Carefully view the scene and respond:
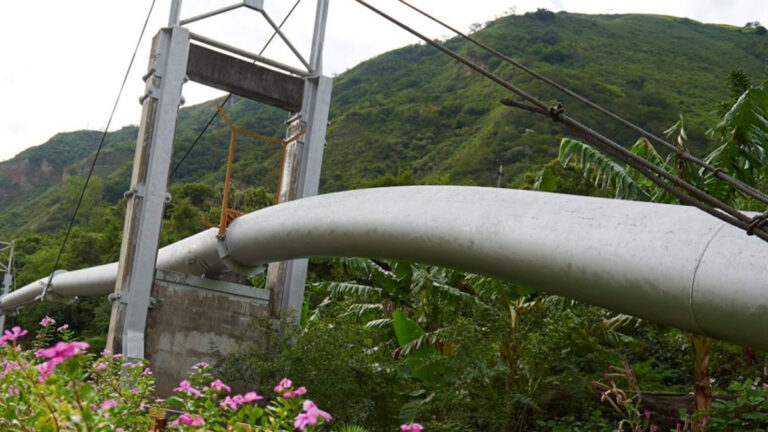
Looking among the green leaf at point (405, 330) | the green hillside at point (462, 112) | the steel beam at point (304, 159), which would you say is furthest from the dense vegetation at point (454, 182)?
the steel beam at point (304, 159)

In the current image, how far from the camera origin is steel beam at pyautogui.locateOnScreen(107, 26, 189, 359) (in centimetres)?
877

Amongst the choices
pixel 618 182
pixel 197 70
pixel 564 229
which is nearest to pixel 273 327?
pixel 197 70

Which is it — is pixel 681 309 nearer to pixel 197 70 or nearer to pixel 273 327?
pixel 273 327

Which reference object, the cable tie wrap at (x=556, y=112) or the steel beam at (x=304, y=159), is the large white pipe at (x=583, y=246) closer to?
the cable tie wrap at (x=556, y=112)

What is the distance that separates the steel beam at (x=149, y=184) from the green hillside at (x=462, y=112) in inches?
935

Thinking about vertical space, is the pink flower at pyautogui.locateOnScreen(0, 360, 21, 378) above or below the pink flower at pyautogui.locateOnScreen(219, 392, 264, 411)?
below

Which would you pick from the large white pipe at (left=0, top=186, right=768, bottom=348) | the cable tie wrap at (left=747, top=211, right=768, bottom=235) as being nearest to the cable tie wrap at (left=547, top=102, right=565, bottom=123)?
the cable tie wrap at (left=747, top=211, right=768, bottom=235)

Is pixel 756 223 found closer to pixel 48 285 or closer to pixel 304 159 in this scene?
pixel 304 159

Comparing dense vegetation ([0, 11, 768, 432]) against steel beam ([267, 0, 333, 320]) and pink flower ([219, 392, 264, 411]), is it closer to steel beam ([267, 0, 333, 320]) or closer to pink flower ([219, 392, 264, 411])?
steel beam ([267, 0, 333, 320])

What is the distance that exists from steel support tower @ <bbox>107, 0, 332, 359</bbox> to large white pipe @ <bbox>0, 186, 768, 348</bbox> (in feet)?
8.74

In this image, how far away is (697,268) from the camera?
378cm

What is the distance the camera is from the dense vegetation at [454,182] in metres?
8.60

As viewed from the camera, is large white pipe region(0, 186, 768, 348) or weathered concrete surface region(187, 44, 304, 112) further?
weathered concrete surface region(187, 44, 304, 112)

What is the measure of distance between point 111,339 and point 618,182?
6.25 m
